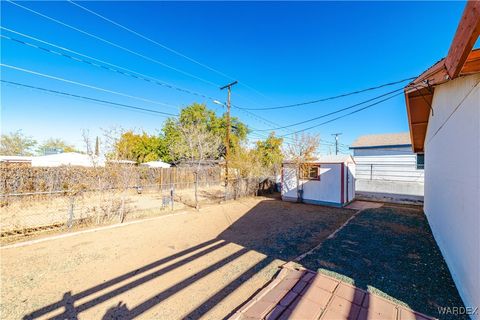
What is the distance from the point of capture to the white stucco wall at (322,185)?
9.31 metres

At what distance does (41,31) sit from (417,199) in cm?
1850

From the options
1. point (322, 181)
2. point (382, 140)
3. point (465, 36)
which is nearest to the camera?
point (465, 36)

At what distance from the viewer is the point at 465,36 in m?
1.60

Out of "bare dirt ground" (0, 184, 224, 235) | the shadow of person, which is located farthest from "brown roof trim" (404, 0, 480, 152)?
"bare dirt ground" (0, 184, 224, 235)

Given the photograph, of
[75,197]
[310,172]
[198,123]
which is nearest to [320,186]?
[310,172]

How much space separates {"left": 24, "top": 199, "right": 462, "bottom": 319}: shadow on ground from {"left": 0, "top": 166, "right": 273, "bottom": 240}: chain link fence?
361 centimetres

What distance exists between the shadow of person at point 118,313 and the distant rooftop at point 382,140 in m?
17.9

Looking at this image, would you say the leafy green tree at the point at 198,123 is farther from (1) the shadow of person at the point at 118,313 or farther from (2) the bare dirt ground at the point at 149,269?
(1) the shadow of person at the point at 118,313

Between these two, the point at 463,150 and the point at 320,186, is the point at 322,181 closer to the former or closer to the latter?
the point at 320,186

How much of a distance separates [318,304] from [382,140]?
57.9 ft

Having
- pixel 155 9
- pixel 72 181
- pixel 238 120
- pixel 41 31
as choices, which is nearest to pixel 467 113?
pixel 155 9

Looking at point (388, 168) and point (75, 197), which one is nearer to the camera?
point (75, 197)

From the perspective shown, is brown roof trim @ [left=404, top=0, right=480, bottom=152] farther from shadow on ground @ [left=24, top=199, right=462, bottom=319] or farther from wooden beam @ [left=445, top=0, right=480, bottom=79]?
shadow on ground @ [left=24, top=199, right=462, bottom=319]

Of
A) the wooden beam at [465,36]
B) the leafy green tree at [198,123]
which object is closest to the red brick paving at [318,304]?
the wooden beam at [465,36]
